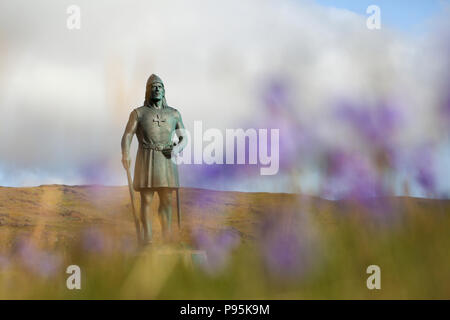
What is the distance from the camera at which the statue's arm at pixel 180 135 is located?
8227mm

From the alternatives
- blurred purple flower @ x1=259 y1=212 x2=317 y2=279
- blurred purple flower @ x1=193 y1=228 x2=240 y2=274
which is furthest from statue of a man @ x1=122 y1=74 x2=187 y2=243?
blurred purple flower @ x1=259 y1=212 x2=317 y2=279

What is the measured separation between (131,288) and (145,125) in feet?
6.11

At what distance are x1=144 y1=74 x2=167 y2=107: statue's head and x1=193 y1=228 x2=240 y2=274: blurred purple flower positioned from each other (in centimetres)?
180

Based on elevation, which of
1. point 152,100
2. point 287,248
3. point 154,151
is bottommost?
point 287,248

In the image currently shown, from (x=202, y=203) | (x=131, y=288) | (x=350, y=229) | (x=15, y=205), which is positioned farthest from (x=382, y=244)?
(x=15, y=205)

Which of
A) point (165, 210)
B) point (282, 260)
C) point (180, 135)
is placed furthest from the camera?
point (180, 135)

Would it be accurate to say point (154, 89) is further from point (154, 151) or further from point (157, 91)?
point (154, 151)

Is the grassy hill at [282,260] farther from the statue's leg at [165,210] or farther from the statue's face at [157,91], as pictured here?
the statue's face at [157,91]

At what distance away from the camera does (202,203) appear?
12.0 m

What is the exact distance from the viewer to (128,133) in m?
8.18

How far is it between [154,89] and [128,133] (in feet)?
1.88

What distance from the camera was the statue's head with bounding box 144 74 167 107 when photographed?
320 inches

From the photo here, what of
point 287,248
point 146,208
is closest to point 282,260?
point 287,248

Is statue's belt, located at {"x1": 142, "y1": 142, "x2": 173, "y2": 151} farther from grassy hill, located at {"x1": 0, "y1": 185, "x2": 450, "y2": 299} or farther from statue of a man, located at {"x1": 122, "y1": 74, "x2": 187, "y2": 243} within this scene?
grassy hill, located at {"x1": 0, "y1": 185, "x2": 450, "y2": 299}
